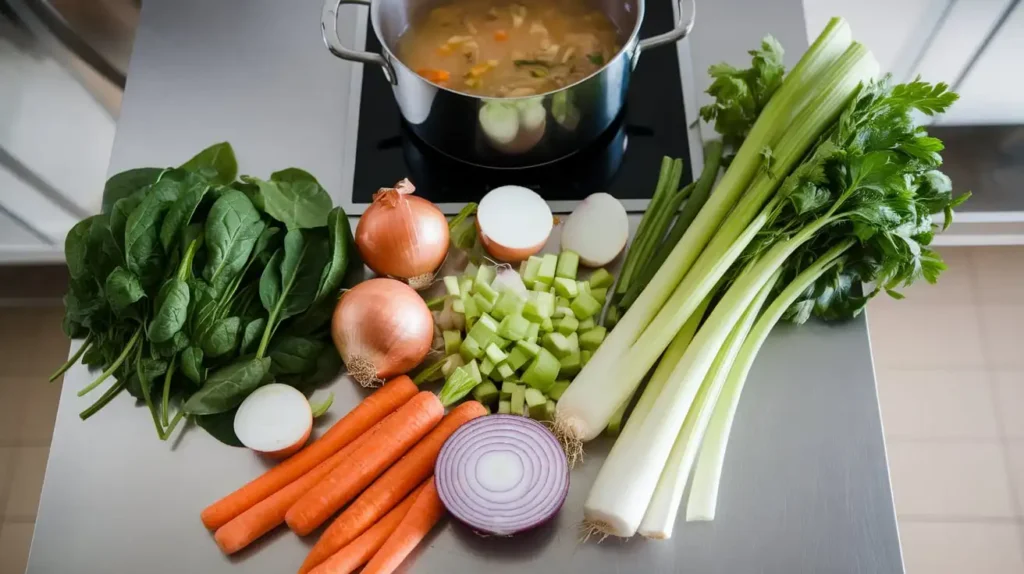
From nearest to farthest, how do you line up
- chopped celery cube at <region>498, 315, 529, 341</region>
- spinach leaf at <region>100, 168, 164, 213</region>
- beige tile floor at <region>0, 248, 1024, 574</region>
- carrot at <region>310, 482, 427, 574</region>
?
carrot at <region>310, 482, 427, 574</region> < chopped celery cube at <region>498, 315, 529, 341</region> < spinach leaf at <region>100, 168, 164, 213</region> < beige tile floor at <region>0, 248, 1024, 574</region>

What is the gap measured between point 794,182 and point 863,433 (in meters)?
0.33

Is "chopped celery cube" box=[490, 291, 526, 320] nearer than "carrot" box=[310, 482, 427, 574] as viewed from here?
No

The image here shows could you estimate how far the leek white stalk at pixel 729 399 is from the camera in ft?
3.20

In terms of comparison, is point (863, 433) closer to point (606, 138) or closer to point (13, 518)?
point (606, 138)

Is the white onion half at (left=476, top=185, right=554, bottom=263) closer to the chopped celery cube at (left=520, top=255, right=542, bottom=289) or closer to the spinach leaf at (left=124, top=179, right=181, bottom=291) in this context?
the chopped celery cube at (left=520, top=255, right=542, bottom=289)

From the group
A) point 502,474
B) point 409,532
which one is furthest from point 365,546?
point 502,474

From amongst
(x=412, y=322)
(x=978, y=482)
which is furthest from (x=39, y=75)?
(x=978, y=482)

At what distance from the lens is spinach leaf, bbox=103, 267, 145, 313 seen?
99cm

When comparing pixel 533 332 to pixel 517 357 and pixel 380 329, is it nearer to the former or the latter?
pixel 517 357

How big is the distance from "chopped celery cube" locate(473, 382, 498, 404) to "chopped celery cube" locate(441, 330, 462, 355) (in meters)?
0.06

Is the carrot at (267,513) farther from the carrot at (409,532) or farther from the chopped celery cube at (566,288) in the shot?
the chopped celery cube at (566,288)

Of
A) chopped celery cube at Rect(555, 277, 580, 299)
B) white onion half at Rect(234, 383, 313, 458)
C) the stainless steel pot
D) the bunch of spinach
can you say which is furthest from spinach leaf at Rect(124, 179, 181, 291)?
chopped celery cube at Rect(555, 277, 580, 299)

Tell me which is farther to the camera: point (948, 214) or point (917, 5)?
point (917, 5)

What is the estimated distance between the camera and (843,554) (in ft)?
3.17
